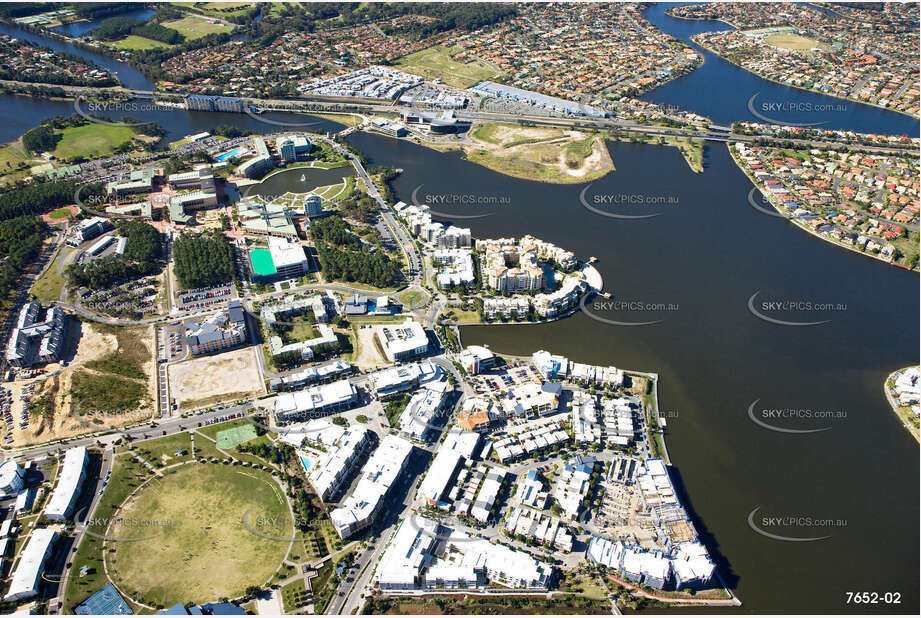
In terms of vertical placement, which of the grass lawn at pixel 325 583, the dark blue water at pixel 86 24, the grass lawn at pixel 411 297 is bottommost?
the grass lawn at pixel 325 583

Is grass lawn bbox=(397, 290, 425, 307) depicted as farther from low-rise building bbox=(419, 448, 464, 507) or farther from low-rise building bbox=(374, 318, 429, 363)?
low-rise building bbox=(419, 448, 464, 507)

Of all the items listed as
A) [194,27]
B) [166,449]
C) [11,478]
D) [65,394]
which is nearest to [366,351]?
[166,449]

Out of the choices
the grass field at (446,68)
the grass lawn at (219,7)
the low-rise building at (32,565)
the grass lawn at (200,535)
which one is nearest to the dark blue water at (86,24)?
the grass lawn at (219,7)

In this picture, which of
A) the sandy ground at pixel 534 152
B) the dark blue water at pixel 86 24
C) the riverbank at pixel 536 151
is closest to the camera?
the riverbank at pixel 536 151

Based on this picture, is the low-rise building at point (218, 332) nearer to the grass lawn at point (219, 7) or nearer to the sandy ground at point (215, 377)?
the sandy ground at point (215, 377)

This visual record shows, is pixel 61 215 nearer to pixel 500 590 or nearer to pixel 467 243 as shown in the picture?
pixel 467 243

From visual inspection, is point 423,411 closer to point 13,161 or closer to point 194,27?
point 13,161
